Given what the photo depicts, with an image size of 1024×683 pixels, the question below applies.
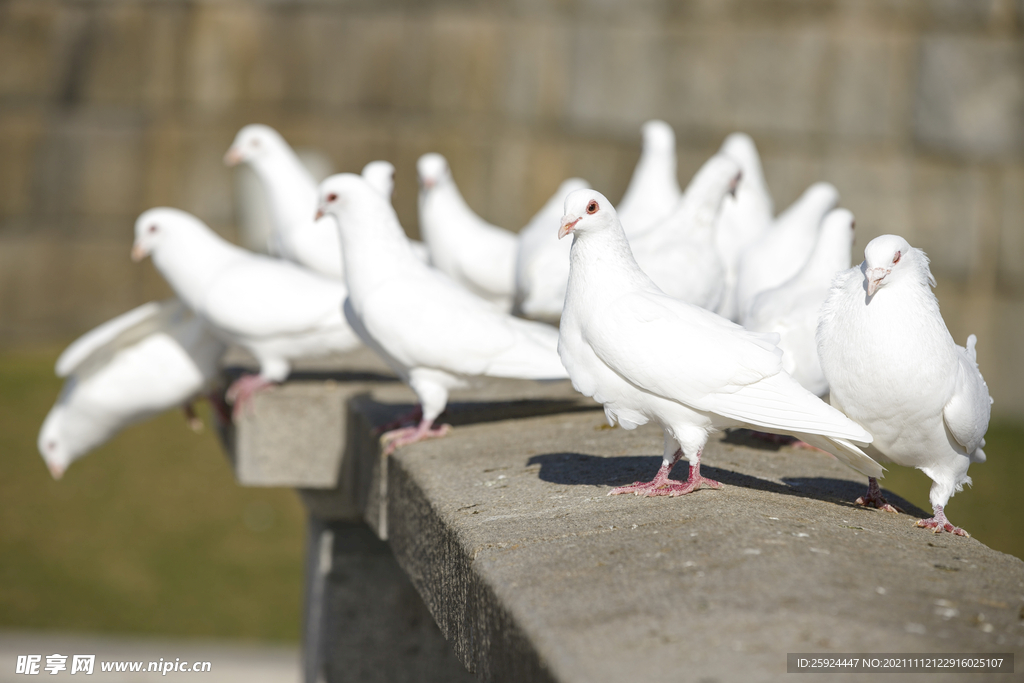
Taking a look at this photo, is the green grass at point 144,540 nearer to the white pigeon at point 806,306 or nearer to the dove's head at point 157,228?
the dove's head at point 157,228

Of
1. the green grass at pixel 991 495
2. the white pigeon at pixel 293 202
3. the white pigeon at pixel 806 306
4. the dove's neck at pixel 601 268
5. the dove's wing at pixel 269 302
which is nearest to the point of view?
the dove's neck at pixel 601 268

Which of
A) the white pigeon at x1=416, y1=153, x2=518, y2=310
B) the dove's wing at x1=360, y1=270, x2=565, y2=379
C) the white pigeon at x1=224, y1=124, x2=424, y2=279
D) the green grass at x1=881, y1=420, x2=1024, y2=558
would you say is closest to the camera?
the dove's wing at x1=360, y1=270, x2=565, y2=379

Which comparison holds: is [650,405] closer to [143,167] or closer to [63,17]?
[143,167]

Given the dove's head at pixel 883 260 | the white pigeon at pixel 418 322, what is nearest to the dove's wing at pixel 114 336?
the white pigeon at pixel 418 322

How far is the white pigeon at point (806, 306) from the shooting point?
4.44m

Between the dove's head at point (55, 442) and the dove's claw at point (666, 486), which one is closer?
the dove's claw at point (666, 486)

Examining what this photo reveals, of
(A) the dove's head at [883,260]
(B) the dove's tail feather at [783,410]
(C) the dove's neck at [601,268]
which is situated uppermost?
(A) the dove's head at [883,260]

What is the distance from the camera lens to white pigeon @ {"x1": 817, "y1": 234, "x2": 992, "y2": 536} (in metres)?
3.20

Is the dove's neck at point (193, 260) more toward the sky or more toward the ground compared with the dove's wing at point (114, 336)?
more toward the sky

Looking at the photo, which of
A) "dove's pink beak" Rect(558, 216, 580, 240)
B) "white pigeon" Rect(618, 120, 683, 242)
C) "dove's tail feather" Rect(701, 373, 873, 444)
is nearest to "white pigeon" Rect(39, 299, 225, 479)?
"white pigeon" Rect(618, 120, 683, 242)

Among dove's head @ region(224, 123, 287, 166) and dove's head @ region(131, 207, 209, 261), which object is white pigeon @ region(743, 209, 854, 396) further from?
dove's head @ region(224, 123, 287, 166)

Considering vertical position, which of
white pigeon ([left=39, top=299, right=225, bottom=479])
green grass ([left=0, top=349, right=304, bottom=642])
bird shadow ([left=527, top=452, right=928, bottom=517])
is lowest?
green grass ([left=0, top=349, right=304, bottom=642])

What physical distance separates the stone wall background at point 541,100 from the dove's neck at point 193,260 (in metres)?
5.82

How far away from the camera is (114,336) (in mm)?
6262
